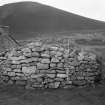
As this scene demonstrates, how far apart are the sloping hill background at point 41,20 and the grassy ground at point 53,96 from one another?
43568mm

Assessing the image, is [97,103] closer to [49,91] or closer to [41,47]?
[49,91]

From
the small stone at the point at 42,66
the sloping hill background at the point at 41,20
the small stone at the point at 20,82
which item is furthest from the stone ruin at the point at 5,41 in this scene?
the sloping hill background at the point at 41,20

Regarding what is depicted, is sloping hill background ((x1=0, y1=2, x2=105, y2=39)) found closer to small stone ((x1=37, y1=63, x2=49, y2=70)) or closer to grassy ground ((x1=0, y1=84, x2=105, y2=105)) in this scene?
small stone ((x1=37, y1=63, x2=49, y2=70))

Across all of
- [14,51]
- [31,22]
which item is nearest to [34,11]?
[31,22]

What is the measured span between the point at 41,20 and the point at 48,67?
5105 cm

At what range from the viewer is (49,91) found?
11.9 meters

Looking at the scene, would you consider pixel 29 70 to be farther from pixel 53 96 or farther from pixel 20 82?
pixel 53 96

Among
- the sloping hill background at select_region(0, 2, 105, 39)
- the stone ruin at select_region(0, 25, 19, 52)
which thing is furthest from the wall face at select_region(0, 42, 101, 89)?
the sloping hill background at select_region(0, 2, 105, 39)

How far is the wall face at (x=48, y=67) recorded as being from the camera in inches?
491

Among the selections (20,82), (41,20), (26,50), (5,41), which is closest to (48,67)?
(26,50)

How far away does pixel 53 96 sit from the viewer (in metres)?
11.1

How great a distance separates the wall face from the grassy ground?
0.54 m

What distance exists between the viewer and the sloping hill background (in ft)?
193

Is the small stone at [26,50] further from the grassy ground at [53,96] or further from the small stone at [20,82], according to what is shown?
the grassy ground at [53,96]
